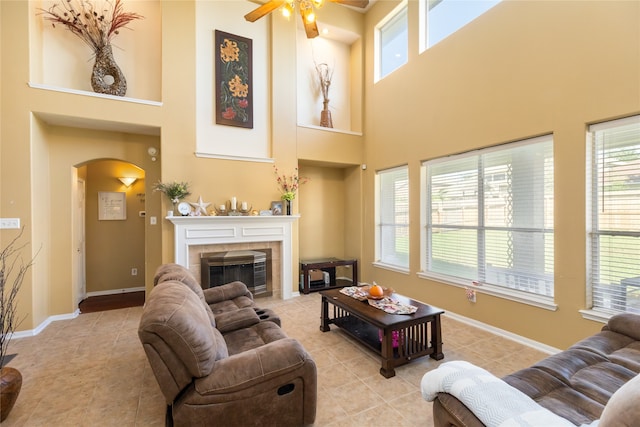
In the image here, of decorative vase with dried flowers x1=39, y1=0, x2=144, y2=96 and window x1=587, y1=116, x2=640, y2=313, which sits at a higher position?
decorative vase with dried flowers x1=39, y1=0, x2=144, y2=96

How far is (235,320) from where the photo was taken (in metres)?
2.45

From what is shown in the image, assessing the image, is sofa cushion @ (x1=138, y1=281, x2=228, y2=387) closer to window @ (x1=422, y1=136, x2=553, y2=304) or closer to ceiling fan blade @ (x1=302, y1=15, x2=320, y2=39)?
ceiling fan blade @ (x1=302, y1=15, x2=320, y2=39)

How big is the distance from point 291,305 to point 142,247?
3.11 m

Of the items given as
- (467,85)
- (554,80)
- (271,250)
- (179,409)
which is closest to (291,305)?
(271,250)

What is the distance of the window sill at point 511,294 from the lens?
2.86m

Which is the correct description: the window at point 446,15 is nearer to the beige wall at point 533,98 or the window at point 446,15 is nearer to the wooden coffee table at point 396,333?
the beige wall at point 533,98

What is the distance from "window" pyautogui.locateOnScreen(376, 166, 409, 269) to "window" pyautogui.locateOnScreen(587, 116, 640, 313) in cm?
231

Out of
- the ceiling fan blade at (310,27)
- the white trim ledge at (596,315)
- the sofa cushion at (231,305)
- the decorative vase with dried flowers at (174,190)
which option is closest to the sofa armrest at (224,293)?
the sofa cushion at (231,305)

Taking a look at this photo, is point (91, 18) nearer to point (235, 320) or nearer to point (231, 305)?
point (231, 305)

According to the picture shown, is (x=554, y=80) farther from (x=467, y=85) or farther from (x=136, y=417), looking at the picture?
(x=136, y=417)

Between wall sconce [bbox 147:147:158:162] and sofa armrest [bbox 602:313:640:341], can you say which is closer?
sofa armrest [bbox 602:313:640:341]

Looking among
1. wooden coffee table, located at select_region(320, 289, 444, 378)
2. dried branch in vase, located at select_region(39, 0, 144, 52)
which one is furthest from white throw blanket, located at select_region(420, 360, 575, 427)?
dried branch in vase, located at select_region(39, 0, 144, 52)

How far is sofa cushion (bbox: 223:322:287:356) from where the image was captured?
84.6 inches

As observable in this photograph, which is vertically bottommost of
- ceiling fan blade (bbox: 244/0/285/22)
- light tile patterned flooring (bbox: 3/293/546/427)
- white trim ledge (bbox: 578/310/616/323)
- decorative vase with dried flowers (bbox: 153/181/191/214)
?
light tile patterned flooring (bbox: 3/293/546/427)
